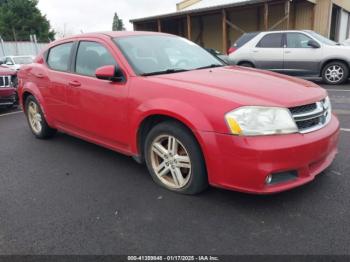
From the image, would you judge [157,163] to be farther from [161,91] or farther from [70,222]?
[70,222]

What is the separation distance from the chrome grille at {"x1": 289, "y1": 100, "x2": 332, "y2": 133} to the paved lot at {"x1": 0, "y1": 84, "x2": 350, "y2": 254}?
67cm

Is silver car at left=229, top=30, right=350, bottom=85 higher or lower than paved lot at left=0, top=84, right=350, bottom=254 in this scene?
higher

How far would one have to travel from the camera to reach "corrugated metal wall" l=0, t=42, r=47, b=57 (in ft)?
75.7

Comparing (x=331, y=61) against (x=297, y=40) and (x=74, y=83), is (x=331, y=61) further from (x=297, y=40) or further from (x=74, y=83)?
(x=74, y=83)

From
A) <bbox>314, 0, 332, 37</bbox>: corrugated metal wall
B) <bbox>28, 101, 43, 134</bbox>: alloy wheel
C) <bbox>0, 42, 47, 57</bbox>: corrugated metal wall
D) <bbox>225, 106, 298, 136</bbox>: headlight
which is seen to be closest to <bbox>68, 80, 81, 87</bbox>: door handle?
<bbox>28, 101, 43, 134</bbox>: alloy wheel

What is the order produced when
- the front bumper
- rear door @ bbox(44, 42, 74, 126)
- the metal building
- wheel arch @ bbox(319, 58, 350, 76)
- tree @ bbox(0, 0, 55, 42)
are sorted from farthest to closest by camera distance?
1. tree @ bbox(0, 0, 55, 42)
2. the metal building
3. wheel arch @ bbox(319, 58, 350, 76)
4. rear door @ bbox(44, 42, 74, 126)
5. the front bumper

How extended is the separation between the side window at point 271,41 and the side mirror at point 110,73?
8.17m

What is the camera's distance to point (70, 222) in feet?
9.95

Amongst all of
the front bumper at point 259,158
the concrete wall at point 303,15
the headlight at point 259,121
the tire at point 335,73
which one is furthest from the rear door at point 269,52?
the concrete wall at point 303,15

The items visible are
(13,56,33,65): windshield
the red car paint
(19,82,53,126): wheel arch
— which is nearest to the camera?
(19,82,53,126): wheel arch

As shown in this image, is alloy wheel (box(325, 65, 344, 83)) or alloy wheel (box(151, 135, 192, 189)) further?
alloy wheel (box(325, 65, 344, 83))

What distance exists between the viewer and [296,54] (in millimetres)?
10328

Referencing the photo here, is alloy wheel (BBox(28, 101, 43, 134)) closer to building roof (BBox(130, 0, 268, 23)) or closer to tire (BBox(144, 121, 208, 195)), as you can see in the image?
tire (BBox(144, 121, 208, 195))

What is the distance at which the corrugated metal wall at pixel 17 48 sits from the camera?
23.1 meters
